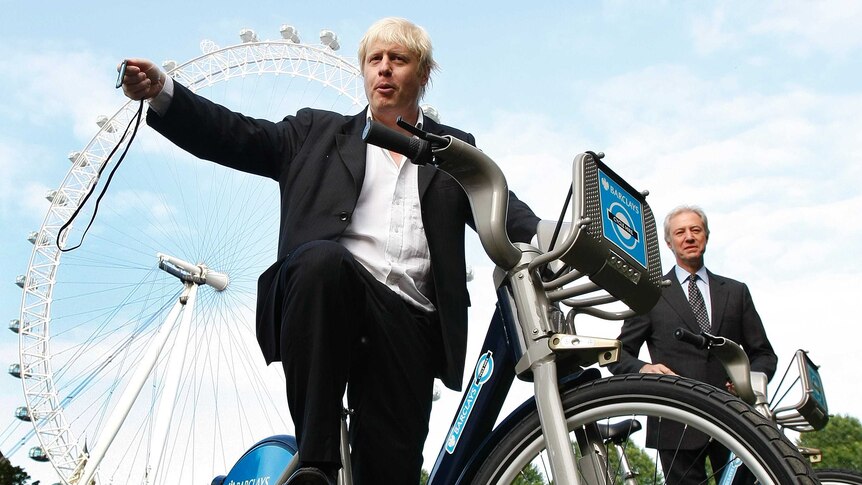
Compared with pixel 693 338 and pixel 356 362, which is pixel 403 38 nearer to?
pixel 356 362

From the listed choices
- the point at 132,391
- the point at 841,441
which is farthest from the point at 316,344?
the point at 841,441

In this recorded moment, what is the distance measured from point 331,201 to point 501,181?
23.3 inches

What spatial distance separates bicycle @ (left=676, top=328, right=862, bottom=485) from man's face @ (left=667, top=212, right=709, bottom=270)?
0.91 m

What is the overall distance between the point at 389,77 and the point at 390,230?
0.48 metres

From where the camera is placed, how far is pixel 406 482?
2.52 meters

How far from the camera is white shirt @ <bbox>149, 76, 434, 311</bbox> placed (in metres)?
2.58

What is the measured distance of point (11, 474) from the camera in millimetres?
13406

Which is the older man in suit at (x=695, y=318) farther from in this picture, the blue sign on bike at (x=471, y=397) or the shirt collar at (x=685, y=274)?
the blue sign on bike at (x=471, y=397)

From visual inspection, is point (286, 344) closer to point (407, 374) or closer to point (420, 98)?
point (407, 374)

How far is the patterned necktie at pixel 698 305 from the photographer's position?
480cm

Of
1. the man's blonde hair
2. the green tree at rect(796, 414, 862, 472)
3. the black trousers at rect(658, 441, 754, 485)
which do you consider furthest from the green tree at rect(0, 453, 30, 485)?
the green tree at rect(796, 414, 862, 472)

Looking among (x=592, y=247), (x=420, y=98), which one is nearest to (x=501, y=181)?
(x=592, y=247)

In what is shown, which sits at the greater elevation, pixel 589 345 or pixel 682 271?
pixel 682 271

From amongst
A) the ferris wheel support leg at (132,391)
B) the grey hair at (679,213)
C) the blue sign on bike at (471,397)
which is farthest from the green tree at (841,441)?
the blue sign on bike at (471,397)
